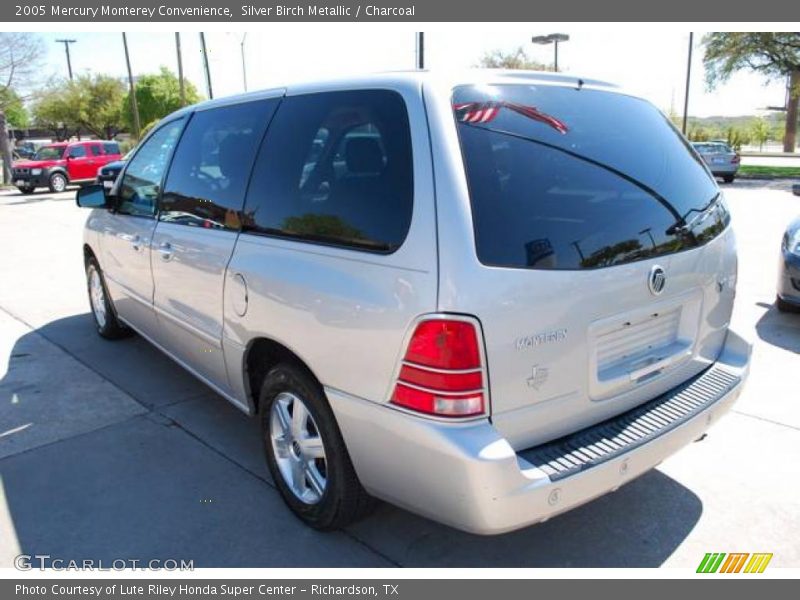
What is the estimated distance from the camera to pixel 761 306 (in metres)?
6.20

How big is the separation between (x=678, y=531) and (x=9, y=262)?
991 centimetres

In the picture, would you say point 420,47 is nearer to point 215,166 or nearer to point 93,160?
point 215,166

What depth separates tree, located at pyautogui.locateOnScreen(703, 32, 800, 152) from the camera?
31906mm

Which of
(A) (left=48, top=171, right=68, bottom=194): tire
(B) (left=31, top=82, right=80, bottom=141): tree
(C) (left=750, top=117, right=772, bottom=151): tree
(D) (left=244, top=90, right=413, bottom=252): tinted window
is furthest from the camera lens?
(C) (left=750, top=117, right=772, bottom=151): tree

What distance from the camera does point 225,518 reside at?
301 centimetres

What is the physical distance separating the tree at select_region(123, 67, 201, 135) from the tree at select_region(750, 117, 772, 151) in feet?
163

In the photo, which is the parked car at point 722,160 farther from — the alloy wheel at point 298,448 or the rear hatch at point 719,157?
the alloy wheel at point 298,448

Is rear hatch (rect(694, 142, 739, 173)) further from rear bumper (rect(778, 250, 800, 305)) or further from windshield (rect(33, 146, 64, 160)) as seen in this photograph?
windshield (rect(33, 146, 64, 160))

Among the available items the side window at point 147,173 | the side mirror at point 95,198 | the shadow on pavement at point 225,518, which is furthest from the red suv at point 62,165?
the shadow on pavement at point 225,518

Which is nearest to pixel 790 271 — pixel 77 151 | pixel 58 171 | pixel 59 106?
pixel 58 171

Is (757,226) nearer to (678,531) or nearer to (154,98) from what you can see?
(678,531)

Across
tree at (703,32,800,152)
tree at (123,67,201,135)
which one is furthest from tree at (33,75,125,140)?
tree at (703,32,800,152)

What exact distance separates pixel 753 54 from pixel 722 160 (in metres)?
14.9

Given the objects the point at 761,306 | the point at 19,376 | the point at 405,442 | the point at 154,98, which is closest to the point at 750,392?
the point at 761,306
